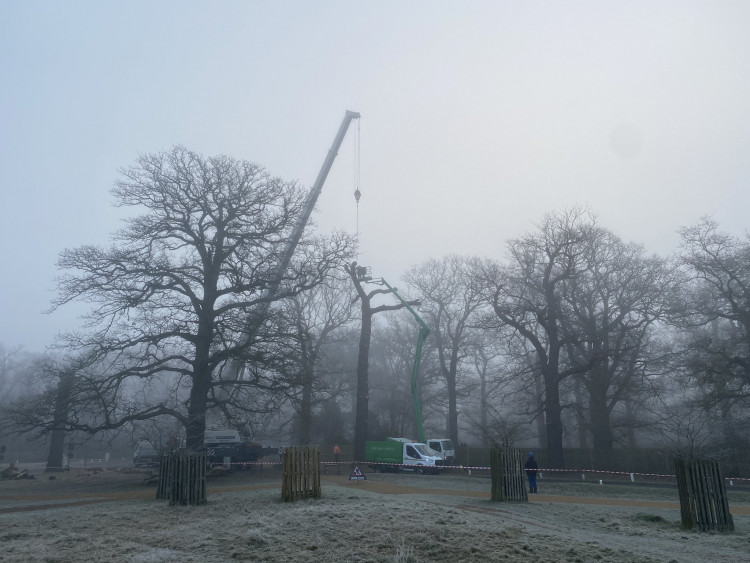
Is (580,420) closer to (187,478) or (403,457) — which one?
(403,457)

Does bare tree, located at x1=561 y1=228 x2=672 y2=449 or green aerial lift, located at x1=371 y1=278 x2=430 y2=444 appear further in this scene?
green aerial lift, located at x1=371 y1=278 x2=430 y2=444

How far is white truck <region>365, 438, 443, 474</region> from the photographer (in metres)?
39.2

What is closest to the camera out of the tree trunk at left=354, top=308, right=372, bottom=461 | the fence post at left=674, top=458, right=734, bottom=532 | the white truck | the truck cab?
the fence post at left=674, top=458, right=734, bottom=532

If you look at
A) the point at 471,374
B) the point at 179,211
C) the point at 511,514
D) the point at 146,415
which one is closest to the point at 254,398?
the point at 146,415

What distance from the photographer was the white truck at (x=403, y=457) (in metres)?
39.2

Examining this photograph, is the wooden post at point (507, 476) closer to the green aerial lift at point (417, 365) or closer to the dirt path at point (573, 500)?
the dirt path at point (573, 500)

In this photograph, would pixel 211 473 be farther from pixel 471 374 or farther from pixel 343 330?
pixel 471 374

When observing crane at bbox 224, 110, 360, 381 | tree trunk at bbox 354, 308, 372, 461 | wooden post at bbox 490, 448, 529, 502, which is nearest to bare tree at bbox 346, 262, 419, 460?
tree trunk at bbox 354, 308, 372, 461

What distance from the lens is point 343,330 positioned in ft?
199

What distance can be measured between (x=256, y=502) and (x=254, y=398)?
45.4 ft

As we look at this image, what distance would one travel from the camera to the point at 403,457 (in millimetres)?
40250

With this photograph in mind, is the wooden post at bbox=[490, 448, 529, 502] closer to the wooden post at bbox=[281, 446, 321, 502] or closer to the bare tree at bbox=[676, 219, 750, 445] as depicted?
the wooden post at bbox=[281, 446, 321, 502]

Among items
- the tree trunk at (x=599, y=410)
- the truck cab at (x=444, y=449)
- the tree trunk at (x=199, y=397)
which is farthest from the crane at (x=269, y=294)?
the tree trunk at (x=599, y=410)

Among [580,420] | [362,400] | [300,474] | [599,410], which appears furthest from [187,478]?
[580,420]
